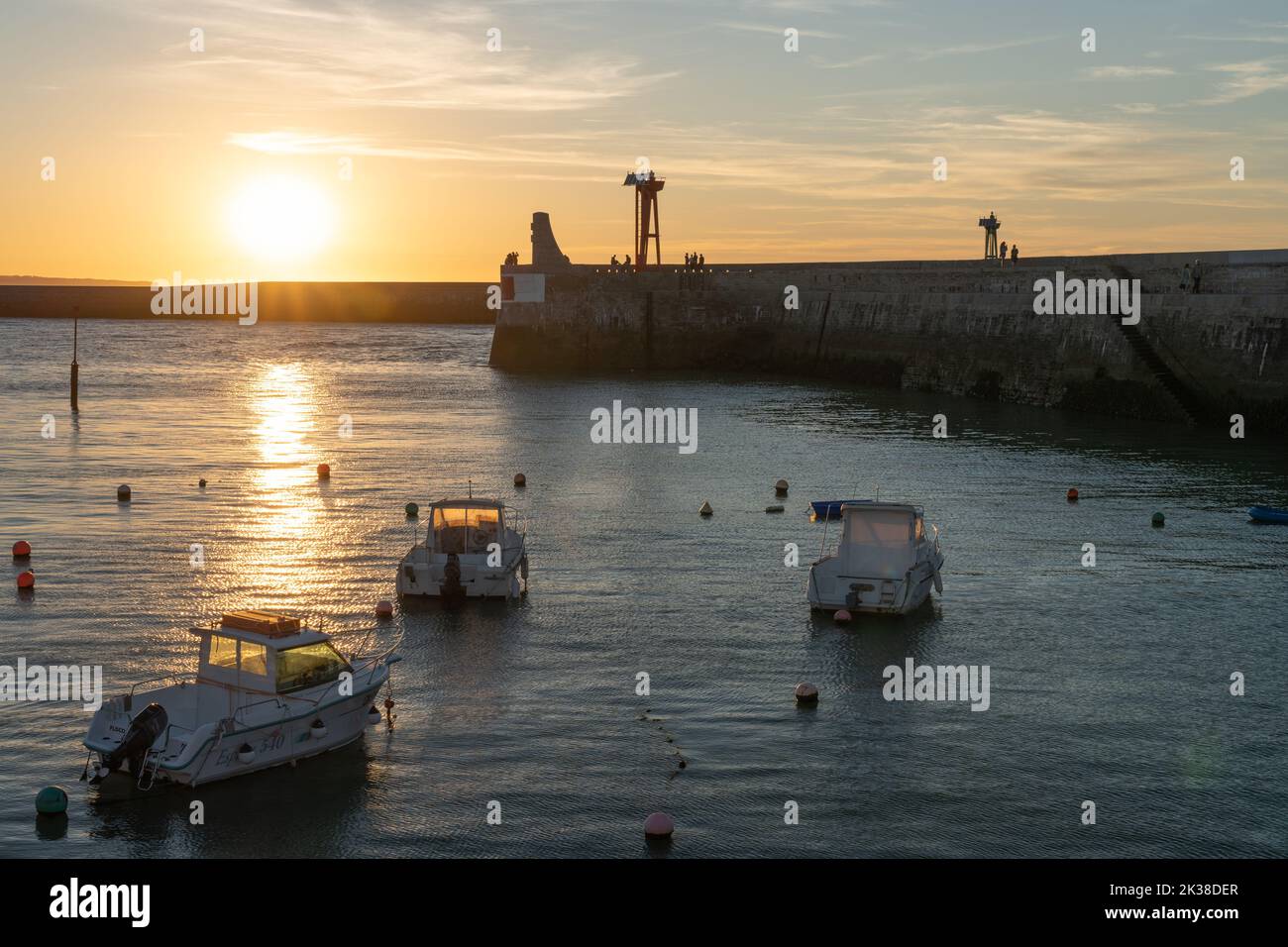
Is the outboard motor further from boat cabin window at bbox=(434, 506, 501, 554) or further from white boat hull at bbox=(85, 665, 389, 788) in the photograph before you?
boat cabin window at bbox=(434, 506, 501, 554)

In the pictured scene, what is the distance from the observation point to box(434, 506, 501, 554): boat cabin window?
34.9 metres

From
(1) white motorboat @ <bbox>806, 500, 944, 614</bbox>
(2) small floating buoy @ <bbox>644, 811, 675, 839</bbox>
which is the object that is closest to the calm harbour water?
(2) small floating buoy @ <bbox>644, 811, 675, 839</bbox>

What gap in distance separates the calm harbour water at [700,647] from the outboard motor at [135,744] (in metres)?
0.52

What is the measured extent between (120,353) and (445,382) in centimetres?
→ 6561

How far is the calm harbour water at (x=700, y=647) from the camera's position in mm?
20266

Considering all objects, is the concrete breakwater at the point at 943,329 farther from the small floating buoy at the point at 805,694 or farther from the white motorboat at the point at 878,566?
the small floating buoy at the point at 805,694

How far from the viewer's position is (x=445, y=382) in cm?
11725

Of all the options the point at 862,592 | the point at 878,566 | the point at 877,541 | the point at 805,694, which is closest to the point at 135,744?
the point at 805,694

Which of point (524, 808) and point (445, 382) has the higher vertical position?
point (445, 382)

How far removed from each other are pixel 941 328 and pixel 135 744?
79.8m

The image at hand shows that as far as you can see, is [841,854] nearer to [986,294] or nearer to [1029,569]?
[1029,569]

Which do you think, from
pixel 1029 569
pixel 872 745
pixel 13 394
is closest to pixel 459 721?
pixel 872 745

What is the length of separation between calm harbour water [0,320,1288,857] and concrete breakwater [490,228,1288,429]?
622 centimetres

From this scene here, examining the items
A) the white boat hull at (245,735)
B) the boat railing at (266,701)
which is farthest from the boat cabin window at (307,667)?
the white boat hull at (245,735)
